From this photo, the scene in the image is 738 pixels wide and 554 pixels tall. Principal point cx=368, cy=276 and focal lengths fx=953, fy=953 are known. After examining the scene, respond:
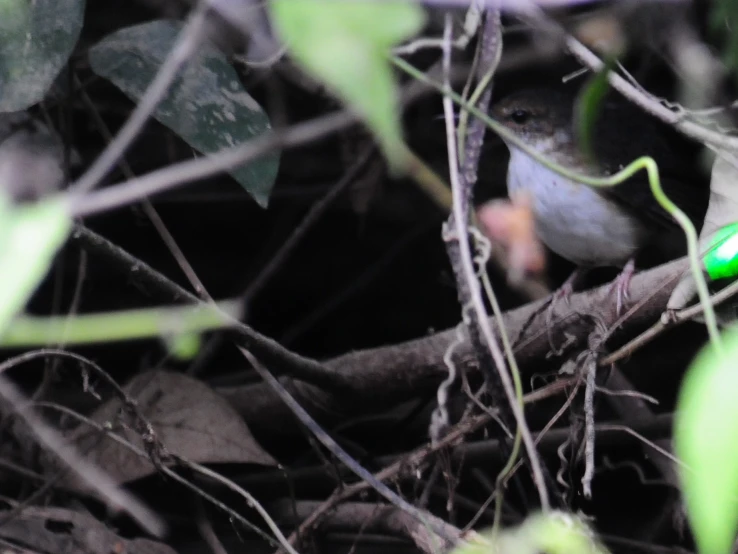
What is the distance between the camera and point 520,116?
123 inches

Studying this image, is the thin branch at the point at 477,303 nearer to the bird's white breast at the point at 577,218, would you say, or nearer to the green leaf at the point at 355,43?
the green leaf at the point at 355,43

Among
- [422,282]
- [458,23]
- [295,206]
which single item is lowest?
[422,282]

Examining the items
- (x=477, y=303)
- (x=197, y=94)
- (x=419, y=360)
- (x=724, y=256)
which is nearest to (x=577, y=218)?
(x=419, y=360)

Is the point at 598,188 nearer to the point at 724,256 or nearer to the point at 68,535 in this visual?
the point at 724,256

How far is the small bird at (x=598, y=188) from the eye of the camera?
9.31 ft

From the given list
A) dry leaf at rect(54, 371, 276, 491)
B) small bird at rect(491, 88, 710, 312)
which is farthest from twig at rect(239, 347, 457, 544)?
small bird at rect(491, 88, 710, 312)

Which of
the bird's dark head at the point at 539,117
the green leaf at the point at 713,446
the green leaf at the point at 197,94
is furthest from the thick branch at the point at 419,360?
the green leaf at the point at 713,446

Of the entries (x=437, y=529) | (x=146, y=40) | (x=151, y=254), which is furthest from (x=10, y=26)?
(x=151, y=254)

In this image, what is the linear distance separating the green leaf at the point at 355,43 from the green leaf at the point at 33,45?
1.24 meters

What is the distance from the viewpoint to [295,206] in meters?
3.51

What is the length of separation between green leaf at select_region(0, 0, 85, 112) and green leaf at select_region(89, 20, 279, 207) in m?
0.14

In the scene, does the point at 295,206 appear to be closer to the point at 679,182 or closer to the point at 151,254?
the point at 151,254

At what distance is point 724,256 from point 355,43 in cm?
114

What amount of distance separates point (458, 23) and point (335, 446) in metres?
0.97
